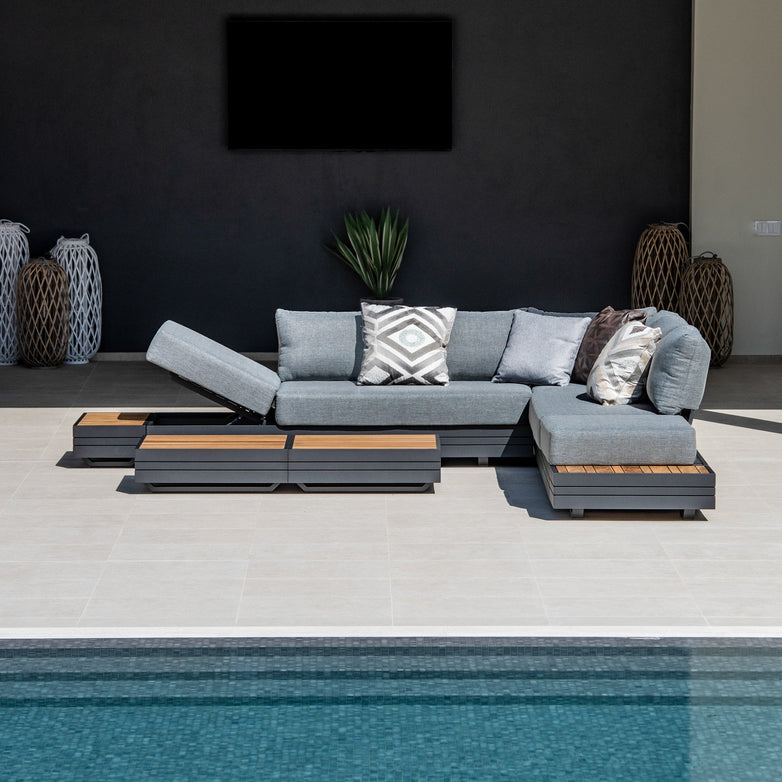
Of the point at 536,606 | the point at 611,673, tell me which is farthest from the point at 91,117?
the point at 611,673

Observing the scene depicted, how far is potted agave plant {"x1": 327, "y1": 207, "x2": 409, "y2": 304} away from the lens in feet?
31.5

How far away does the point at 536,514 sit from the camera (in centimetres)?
570

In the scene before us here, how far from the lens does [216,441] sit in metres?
6.15

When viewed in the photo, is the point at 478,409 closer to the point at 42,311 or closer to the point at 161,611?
the point at 161,611

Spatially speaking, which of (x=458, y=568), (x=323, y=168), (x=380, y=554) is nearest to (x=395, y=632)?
(x=458, y=568)

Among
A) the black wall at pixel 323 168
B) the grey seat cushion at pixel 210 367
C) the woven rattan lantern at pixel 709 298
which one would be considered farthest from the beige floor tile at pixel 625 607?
the black wall at pixel 323 168

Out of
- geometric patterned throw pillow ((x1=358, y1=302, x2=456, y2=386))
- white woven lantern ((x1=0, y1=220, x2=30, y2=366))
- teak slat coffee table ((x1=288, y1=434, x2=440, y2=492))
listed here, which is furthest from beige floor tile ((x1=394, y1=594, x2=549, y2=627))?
white woven lantern ((x1=0, y1=220, x2=30, y2=366))

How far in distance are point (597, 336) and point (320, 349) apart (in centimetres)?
159

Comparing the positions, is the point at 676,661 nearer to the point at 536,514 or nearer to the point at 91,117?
the point at 536,514

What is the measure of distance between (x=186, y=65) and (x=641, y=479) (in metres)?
5.81

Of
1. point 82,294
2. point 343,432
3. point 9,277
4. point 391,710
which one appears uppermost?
point 9,277

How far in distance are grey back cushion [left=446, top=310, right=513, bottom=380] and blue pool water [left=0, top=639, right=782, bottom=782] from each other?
299cm

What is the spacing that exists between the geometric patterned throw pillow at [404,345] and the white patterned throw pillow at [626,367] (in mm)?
939

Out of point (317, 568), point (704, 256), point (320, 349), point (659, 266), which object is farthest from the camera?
point (704, 256)
